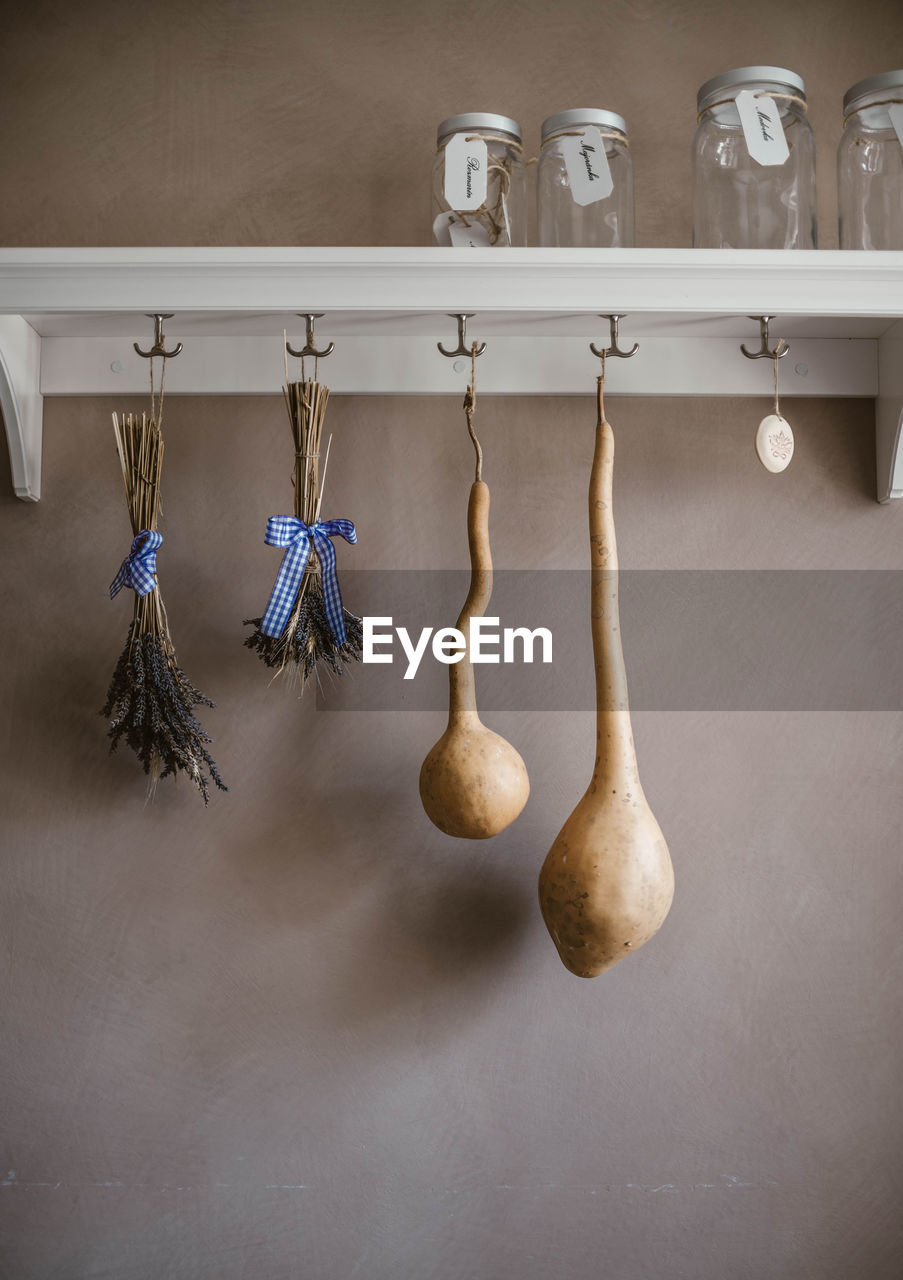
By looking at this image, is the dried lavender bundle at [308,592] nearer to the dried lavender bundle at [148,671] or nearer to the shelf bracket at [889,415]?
the dried lavender bundle at [148,671]

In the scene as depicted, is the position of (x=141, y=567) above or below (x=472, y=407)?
below

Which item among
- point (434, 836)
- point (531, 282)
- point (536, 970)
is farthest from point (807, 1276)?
point (531, 282)

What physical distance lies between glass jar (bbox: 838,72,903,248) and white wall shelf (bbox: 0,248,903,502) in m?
0.09

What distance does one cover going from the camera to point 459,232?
1006 millimetres

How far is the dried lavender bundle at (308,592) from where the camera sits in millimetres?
996

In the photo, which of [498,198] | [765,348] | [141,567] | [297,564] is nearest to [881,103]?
[765,348]

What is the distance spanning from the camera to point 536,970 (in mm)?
1091

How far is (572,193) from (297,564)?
46 cm

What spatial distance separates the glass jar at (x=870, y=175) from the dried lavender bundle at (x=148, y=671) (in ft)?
2.44

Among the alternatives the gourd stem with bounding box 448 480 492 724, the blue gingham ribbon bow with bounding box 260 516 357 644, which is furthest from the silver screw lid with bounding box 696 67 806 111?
the blue gingham ribbon bow with bounding box 260 516 357 644

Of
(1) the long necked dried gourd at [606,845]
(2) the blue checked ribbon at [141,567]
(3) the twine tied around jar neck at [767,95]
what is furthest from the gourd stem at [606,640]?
(2) the blue checked ribbon at [141,567]

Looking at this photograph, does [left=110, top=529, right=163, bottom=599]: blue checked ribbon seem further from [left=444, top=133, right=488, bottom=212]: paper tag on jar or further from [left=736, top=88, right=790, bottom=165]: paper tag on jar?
[left=736, top=88, right=790, bottom=165]: paper tag on jar

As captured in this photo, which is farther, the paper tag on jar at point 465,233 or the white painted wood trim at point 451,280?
the paper tag on jar at point 465,233

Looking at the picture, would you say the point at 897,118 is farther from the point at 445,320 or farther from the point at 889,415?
the point at 445,320
